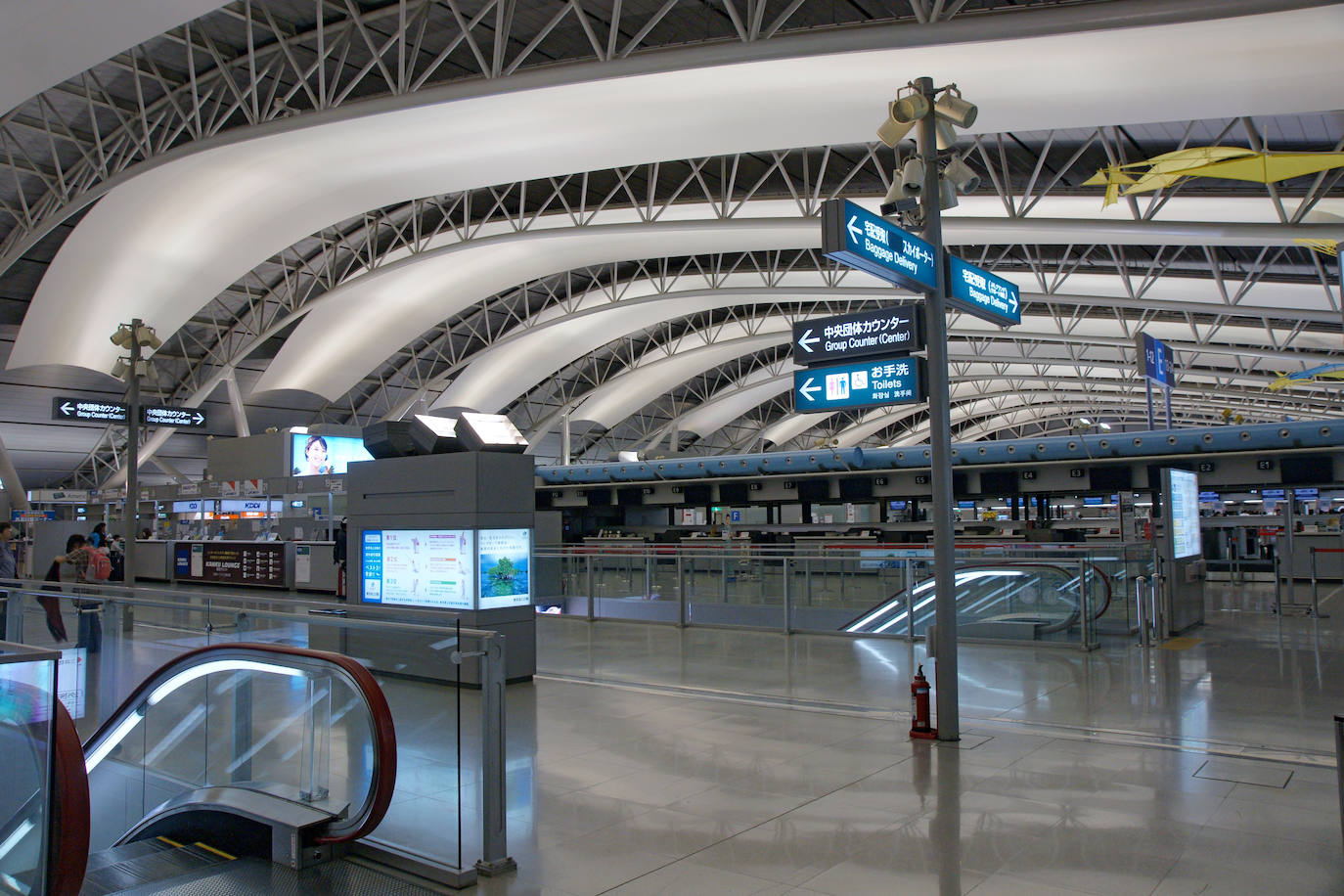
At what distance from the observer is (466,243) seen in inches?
1224

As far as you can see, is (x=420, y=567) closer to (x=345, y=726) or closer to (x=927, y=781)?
(x=345, y=726)

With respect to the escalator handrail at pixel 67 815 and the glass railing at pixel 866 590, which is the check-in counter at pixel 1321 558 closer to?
the glass railing at pixel 866 590

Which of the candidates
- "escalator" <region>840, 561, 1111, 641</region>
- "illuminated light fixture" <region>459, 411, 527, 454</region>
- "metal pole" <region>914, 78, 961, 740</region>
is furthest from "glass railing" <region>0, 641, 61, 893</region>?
"escalator" <region>840, 561, 1111, 641</region>

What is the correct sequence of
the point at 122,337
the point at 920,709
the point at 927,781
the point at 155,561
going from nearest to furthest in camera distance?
the point at 927,781 → the point at 920,709 → the point at 122,337 → the point at 155,561

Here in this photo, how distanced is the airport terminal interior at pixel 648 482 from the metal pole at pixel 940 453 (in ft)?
0.15

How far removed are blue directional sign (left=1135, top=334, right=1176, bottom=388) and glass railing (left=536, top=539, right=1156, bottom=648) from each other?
858cm

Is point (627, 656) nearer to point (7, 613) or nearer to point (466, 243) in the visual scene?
point (7, 613)

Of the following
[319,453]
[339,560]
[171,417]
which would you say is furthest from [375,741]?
[171,417]

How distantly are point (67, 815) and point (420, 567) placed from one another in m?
6.44

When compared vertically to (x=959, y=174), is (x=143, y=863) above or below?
below

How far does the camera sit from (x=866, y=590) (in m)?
13.8

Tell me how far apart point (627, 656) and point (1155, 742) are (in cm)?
645

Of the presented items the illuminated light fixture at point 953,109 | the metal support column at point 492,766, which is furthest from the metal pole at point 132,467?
the illuminated light fixture at point 953,109

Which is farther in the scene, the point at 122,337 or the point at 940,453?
the point at 122,337
